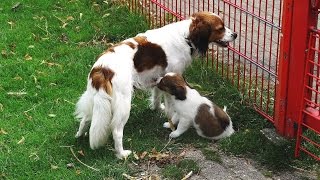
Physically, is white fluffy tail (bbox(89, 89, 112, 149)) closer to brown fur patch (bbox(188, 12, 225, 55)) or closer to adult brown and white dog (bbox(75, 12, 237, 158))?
adult brown and white dog (bbox(75, 12, 237, 158))

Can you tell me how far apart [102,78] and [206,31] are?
44.4 inches

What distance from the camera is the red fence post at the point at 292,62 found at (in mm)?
4504

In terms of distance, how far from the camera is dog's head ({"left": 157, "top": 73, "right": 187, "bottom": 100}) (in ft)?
17.1

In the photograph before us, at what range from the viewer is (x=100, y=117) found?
4.76 m

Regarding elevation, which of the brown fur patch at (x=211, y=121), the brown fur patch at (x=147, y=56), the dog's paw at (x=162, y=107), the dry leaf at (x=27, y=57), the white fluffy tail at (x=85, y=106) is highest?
the brown fur patch at (x=147, y=56)

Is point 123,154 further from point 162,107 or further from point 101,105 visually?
point 162,107

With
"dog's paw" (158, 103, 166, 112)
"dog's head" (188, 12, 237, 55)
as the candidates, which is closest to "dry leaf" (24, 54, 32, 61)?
"dog's paw" (158, 103, 166, 112)

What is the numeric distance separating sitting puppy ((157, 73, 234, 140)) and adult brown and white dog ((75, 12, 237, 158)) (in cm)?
19

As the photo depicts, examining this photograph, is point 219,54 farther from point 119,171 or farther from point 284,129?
point 119,171

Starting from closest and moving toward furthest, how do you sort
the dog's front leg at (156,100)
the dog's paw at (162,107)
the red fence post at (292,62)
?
the red fence post at (292,62) < the dog's front leg at (156,100) < the dog's paw at (162,107)

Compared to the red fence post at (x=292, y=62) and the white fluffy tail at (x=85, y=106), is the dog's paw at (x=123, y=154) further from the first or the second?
the red fence post at (x=292, y=62)

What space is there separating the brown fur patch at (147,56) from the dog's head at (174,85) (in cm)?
16

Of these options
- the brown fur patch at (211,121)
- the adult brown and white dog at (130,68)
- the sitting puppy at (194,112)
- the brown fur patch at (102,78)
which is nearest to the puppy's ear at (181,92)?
the sitting puppy at (194,112)

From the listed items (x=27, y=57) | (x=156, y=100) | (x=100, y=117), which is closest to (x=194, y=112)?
(x=156, y=100)
